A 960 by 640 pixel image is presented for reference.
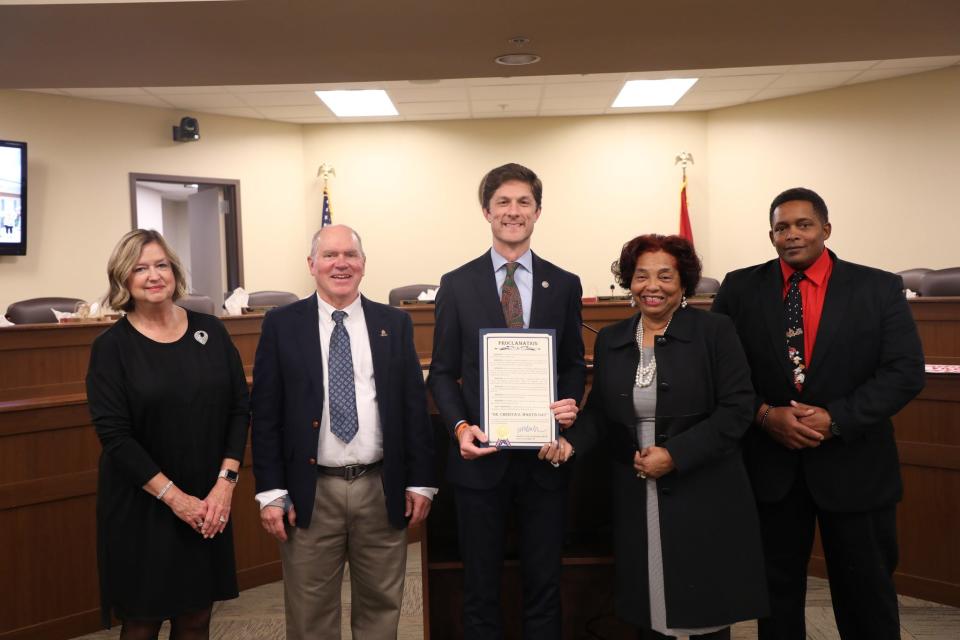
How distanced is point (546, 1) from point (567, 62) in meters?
1.20

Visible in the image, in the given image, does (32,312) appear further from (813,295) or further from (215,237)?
(813,295)

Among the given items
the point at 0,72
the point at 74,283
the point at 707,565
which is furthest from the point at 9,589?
the point at 74,283

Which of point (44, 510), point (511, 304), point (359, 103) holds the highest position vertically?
point (359, 103)

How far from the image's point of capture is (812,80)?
26.0ft

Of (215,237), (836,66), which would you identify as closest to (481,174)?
(215,237)

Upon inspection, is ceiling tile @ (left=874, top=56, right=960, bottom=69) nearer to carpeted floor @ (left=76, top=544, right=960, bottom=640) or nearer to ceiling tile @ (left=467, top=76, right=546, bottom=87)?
ceiling tile @ (left=467, top=76, right=546, bottom=87)

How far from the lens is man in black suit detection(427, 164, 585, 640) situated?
2246mm

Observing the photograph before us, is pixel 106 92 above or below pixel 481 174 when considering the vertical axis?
above

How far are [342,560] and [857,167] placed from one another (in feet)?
25.2

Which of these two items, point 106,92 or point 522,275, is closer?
point 522,275

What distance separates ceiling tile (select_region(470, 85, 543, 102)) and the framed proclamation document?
19.8ft

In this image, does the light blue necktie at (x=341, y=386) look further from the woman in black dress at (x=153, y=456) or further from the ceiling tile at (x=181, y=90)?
the ceiling tile at (x=181, y=90)

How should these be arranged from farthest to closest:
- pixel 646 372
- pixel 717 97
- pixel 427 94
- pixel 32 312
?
pixel 717 97 → pixel 427 94 → pixel 32 312 → pixel 646 372

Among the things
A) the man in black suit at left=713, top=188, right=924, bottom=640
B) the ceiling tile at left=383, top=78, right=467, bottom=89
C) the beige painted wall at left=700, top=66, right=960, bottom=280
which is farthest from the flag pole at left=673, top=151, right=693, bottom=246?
the man in black suit at left=713, top=188, right=924, bottom=640
